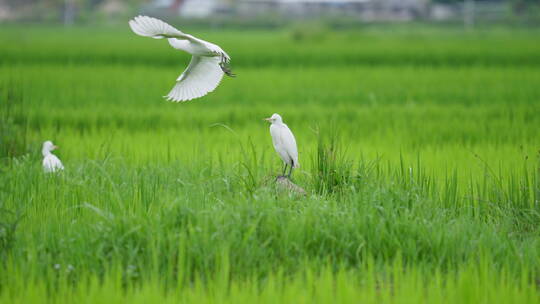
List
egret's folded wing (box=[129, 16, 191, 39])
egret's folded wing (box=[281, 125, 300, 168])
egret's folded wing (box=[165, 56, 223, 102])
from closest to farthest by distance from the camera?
egret's folded wing (box=[129, 16, 191, 39]) → egret's folded wing (box=[281, 125, 300, 168]) → egret's folded wing (box=[165, 56, 223, 102])

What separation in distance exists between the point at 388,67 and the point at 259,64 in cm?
275

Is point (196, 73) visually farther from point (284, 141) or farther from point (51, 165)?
point (51, 165)

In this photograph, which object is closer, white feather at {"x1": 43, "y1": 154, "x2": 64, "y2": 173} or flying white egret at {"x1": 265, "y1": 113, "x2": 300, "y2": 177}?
flying white egret at {"x1": 265, "y1": 113, "x2": 300, "y2": 177}

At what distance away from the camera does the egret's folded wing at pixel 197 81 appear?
4.36m

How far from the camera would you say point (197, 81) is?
174 inches

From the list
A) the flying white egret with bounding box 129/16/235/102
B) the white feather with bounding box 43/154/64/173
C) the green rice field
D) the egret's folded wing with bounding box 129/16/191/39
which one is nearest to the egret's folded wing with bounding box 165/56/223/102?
the flying white egret with bounding box 129/16/235/102

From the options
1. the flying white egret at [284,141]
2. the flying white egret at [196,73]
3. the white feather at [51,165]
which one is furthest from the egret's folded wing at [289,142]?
the white feather at [51,165]

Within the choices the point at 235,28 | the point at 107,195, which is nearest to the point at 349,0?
the point at 235,28

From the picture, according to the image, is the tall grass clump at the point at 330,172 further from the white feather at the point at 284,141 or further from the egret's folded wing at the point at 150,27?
the egret's folded wing at the point at 150,27

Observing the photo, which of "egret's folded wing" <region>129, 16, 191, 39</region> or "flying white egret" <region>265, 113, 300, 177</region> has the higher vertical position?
"egret's folded wing" <region>129, 16, 191, 39</region>

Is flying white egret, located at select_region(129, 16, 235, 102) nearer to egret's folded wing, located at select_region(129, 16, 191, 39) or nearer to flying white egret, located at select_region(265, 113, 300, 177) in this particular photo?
egret's folded wing, located at select_region(129, 16, 191, 39)

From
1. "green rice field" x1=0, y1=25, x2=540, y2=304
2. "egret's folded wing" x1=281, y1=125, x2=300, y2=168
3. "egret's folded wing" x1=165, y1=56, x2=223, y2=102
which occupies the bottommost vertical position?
"green rice field" x1=0, y1=25, x2=540, y2=304

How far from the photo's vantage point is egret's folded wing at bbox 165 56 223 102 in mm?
4363

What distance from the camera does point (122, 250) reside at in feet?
10.8
